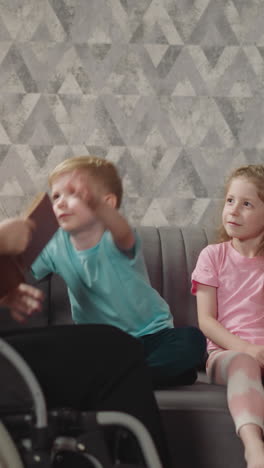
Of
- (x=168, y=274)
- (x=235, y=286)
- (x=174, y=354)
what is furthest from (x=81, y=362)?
(x=168, y=274)

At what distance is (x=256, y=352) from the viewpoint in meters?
1.76

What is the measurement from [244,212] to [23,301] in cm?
94

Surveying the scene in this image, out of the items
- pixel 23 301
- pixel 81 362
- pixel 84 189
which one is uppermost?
pixel 84 189

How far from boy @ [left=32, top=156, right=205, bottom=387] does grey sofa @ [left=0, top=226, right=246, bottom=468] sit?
8 centimetres

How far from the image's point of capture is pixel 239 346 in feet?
6.01

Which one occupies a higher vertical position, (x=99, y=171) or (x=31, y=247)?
(x=99, y=171)

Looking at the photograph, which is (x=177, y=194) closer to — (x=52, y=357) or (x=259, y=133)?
(x=259, y=133)

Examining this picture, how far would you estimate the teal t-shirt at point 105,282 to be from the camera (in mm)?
1629

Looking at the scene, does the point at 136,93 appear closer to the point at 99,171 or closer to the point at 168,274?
the point at 168,274

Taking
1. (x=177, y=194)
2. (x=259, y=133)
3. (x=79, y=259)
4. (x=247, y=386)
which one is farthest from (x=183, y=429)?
(x=259, y=133)

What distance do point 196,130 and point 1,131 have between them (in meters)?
0.67

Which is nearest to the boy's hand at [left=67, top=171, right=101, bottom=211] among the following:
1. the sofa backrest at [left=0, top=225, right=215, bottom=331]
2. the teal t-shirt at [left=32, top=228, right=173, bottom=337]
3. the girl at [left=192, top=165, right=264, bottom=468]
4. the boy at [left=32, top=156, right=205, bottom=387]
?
the boy at [left=32, top=156, right=205, bottom=387]

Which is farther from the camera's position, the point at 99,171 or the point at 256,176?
the point at 256,176

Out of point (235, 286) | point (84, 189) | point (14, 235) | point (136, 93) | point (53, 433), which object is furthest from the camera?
point (136, 93)
